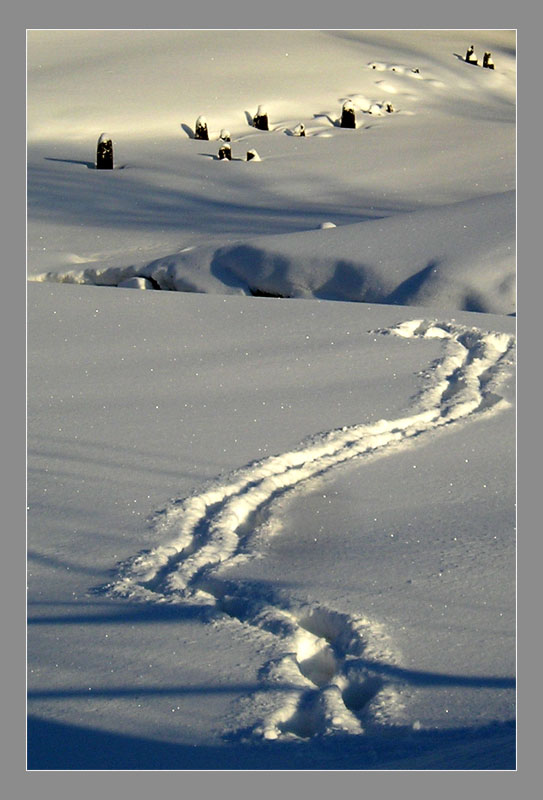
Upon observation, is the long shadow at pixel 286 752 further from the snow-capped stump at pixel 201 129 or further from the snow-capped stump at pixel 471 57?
the snow-capped stump at pixel 471 57

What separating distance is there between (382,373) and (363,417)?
0.53 m

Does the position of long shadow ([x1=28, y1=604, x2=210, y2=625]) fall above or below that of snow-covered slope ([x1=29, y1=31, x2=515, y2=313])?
below

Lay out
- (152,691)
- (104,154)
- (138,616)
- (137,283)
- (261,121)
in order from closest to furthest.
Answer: (152,691) → (138,616) → (137,283) → (104,154) → (261,121)

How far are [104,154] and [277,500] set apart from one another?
30.9 ft

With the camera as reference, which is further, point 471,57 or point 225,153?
point 471,57

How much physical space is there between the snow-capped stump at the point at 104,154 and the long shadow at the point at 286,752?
10345 millimetres

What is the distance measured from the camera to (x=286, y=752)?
180cm

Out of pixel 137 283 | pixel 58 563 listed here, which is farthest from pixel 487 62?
pixel 58 563

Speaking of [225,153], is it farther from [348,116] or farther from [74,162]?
[348,116]

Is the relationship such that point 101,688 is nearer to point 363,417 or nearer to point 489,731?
point 489,731

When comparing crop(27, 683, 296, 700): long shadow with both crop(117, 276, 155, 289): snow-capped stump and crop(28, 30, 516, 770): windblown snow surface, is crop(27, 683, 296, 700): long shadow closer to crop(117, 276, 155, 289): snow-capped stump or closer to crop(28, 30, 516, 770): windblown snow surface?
crop(28, 30, 516, 770): windblown snow surface

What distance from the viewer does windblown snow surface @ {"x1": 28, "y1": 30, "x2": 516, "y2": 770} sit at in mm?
1924

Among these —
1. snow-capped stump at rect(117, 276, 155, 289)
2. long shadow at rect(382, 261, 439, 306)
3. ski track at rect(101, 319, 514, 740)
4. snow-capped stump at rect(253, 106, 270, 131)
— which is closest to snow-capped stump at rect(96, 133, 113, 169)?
snow-capped stump at rect(253, 106, 270, 131)

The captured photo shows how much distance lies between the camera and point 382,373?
404 centimetres
